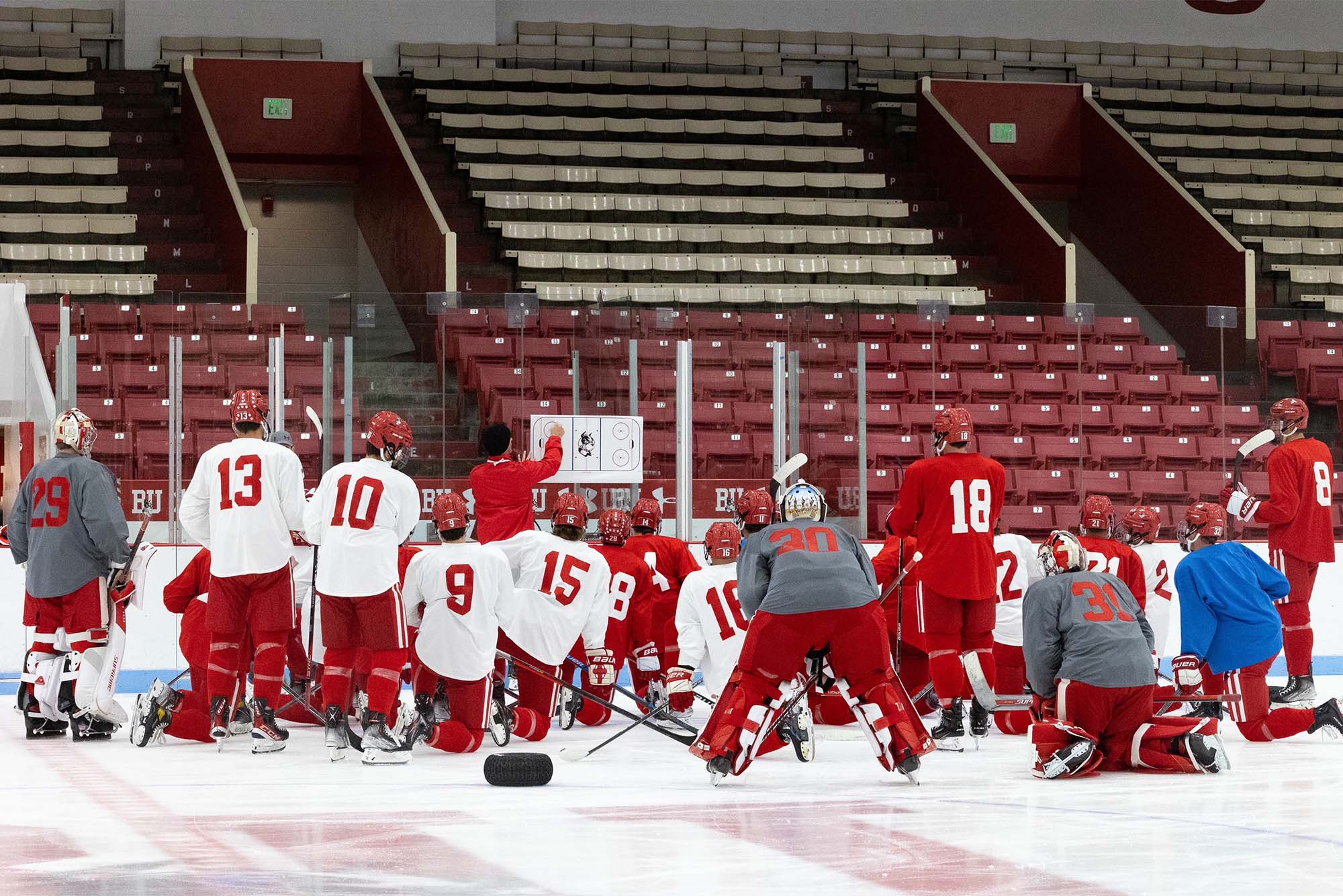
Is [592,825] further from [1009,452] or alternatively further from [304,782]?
[1009,452]

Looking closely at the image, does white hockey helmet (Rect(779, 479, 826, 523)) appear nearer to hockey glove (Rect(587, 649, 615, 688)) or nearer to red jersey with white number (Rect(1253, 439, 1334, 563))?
hockey glove (Rect(587, 649, 615, 688))

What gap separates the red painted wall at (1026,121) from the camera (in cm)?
1959

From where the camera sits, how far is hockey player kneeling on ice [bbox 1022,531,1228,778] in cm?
634

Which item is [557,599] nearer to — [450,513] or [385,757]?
[450,513]

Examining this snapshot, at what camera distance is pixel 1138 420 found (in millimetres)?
11219

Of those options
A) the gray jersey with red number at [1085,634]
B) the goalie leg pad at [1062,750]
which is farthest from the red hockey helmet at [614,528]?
the goalie leg pad at [1062,750]

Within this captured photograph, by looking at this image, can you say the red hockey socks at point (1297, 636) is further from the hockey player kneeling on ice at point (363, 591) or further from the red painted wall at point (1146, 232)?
the red painted wall at point (1146, 232)

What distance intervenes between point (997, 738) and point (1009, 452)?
355 centimetres

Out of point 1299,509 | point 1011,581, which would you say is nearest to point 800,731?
→ point 1011,581

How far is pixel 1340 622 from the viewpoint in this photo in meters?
11.5

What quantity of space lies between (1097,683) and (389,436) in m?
3.12

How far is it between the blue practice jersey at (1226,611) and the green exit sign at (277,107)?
13120mm

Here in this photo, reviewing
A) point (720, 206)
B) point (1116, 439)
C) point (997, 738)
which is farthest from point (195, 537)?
point (720, 206)

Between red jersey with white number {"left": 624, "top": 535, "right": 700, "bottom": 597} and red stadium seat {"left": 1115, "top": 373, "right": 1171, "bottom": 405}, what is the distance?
4.22 meters
